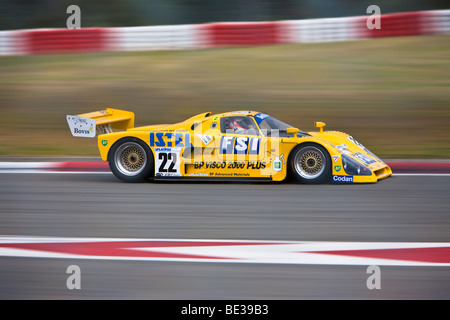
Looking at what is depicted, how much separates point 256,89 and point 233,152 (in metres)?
6.28

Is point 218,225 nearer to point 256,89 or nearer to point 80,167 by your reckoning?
point 80,167

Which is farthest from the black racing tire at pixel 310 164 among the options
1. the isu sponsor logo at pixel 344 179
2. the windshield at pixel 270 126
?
the windshield at pixel 270 126

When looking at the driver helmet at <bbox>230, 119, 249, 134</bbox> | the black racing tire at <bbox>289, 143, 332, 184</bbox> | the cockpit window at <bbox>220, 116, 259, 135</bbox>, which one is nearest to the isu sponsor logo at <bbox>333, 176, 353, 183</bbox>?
the black racing tire at <bbox>289, 143, 332, 184</bbox>

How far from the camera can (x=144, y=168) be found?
364 inches

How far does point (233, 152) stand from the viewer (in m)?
8.85

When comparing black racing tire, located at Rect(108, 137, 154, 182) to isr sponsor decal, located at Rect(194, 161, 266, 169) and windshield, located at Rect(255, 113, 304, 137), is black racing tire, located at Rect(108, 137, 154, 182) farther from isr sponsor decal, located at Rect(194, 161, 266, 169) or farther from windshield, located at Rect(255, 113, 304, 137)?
windshield, located at Rect(255, 113, 304, 137)

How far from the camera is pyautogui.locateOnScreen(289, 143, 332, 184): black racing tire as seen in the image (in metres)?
8.69

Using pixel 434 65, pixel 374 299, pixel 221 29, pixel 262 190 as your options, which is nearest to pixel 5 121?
pixel 221 29

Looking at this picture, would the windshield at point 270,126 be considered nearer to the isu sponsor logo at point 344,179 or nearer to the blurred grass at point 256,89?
the isu sponsor logo at point 344,179

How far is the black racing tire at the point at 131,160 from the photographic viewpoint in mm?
9227

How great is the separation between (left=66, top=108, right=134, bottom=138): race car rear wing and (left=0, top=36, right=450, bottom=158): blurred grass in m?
2.43

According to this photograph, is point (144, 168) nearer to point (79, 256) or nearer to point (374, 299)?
point (79, 256)

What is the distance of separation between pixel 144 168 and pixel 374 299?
5.23m

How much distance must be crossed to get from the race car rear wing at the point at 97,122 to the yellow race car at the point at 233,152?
0.05 ft
